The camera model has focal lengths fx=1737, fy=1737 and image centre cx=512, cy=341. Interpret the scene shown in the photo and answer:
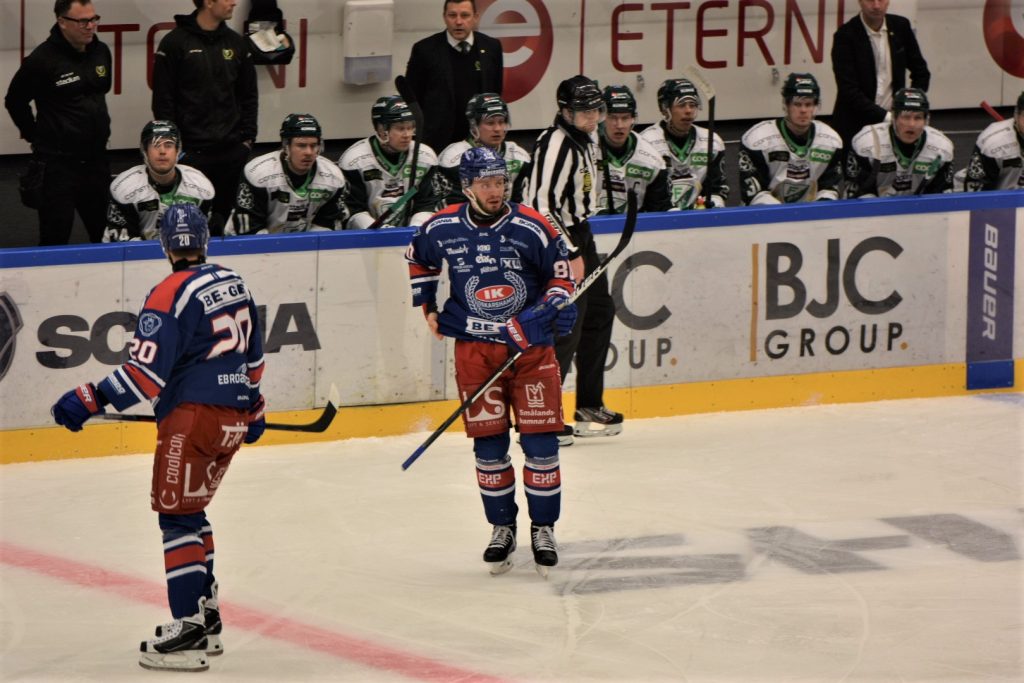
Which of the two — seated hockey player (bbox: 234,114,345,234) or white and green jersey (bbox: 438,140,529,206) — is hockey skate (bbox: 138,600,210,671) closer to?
seated hockey player (bbox: 234,114,345,234)

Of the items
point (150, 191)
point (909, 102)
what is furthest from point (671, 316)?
point (150, 191)

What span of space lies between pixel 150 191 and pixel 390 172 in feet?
4.19

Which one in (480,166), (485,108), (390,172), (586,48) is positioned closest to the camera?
(480,166)

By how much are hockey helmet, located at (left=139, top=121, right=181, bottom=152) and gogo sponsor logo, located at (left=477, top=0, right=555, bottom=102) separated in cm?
480

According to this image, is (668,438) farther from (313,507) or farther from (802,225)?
(313,507)

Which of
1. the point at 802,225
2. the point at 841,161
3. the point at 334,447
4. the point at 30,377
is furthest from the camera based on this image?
the point at 841,161

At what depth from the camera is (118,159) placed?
11.3 meters

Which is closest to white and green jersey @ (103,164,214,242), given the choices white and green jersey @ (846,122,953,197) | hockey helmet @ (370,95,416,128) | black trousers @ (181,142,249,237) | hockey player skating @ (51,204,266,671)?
black trousers @ (181,142,249,237)

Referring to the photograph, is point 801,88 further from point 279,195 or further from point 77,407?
point 77,407

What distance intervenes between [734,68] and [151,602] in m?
8.07

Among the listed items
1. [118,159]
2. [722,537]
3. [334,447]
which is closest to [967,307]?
[722,537]

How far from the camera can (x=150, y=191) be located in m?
7.81

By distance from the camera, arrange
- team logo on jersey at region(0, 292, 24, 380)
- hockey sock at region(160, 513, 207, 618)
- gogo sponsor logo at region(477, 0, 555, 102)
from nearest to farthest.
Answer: hockey sock at region(160, 513, 207, 618) < team logo on jersey at region(0, 292, 24, 380) < gogo sponsor logo at region(477, 0, 555, 102)

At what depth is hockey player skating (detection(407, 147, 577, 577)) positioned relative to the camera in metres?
6.26
